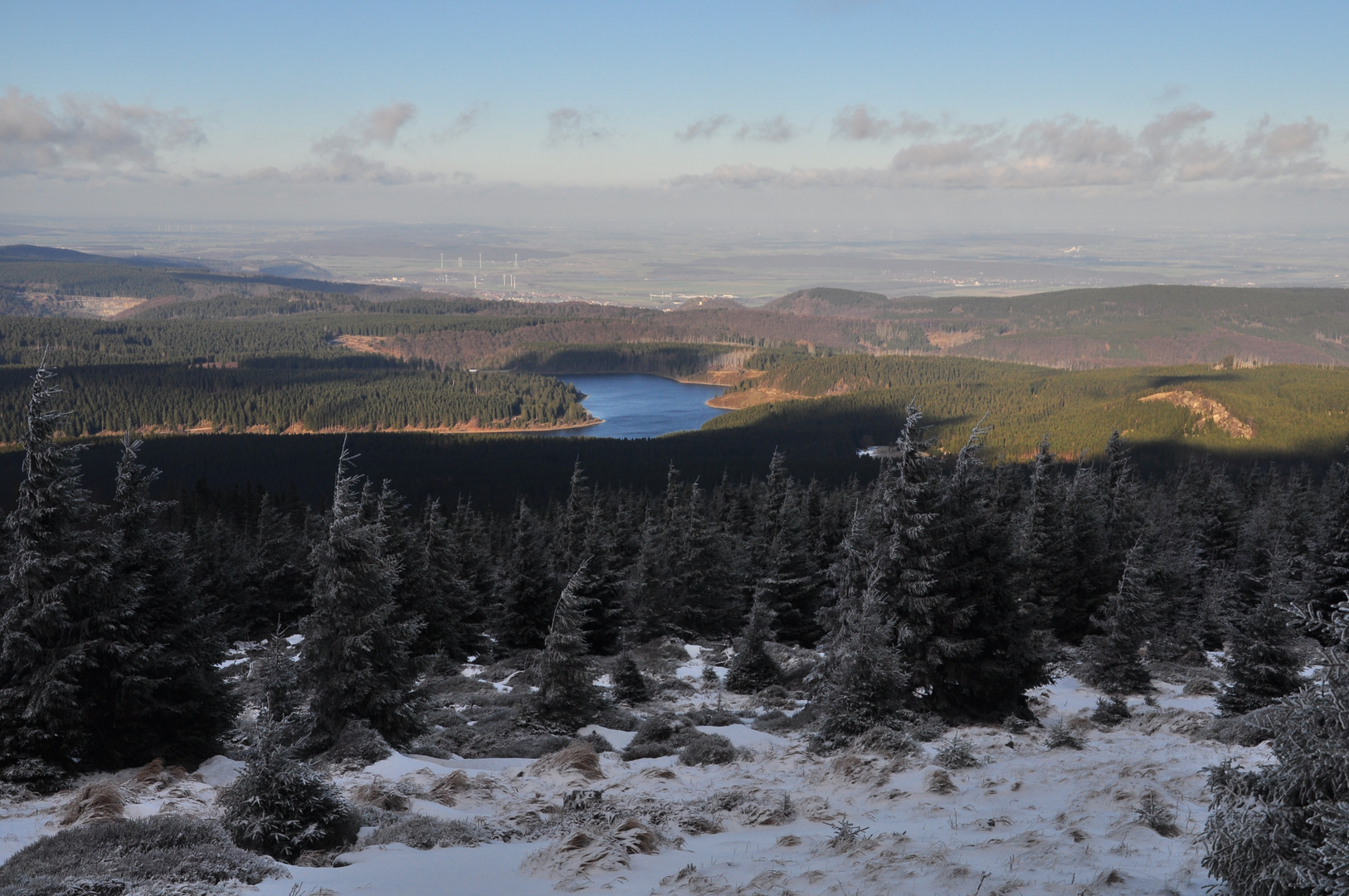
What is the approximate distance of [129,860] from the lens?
32.4ft

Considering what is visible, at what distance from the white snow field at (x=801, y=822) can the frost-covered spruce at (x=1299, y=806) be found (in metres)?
1.79

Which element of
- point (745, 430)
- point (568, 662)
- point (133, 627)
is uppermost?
point (133, 627)

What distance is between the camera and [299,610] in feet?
165

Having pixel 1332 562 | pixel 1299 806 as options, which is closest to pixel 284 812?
pixel 1299 806

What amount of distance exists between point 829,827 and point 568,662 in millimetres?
9696

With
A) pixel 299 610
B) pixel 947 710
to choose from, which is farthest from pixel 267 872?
pixel 299 610

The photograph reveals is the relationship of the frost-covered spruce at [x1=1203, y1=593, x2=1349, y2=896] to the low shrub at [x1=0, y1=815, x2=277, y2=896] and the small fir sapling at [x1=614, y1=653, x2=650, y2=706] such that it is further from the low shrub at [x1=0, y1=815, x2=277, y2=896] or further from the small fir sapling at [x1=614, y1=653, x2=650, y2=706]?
the small fir sapling at [x1=614, y1=653, x2=650, y2=706]

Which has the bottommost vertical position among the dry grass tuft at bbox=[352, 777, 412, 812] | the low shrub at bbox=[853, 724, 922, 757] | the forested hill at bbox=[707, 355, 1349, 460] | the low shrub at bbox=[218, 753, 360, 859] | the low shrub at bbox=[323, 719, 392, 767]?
the forested hill at bbox=[707, 355, 1349, 460]

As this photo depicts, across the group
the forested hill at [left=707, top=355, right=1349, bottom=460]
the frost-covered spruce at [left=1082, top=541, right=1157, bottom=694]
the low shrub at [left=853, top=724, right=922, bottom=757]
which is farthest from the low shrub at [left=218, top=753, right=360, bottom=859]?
the forested hill at [left=707, top=355, right=1349, bottom=460]

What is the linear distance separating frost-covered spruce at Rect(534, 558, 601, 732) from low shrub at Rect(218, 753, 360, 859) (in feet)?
30.4

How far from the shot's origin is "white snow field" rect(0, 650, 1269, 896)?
1038cm

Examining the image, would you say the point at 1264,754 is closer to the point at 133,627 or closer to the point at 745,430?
the point at 133,627

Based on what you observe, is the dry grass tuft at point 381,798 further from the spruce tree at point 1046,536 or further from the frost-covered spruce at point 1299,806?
the spruce tree at point 1046,536

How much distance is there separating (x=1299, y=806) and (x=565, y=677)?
16434 millimetres
